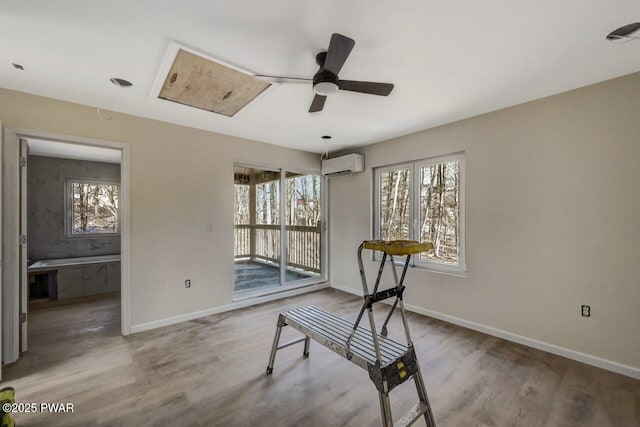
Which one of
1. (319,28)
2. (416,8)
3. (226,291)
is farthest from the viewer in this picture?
(226,291)

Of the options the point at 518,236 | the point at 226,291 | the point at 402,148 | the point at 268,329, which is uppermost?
the point at 402,148

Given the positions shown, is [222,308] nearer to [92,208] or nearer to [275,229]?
[275,229]

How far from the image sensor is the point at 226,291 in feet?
12.3

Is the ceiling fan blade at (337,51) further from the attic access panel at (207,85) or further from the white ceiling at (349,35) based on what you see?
the attic access panel at (207,85)

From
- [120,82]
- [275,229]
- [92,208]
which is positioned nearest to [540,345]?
[275,229]

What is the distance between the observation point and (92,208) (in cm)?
503

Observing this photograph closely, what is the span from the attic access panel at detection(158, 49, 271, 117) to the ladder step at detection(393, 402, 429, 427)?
260cm

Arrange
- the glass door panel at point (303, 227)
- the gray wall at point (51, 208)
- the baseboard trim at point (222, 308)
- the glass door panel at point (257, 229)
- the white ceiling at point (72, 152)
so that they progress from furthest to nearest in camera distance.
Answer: the glass door panel at point (303, 227) < the gray wall at point (51, 208) < the glass door panel at point (257, 229) < the white ceiling at point (72, 152) < the baseboard trim at point (222, 308)

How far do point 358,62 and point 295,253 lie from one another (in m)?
3.39

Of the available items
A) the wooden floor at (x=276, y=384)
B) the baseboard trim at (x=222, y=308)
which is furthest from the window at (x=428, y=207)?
the baseboard trim at (x=222, y=308)

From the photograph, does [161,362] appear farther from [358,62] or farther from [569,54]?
[569,54]

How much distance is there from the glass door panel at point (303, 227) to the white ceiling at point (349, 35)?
2.06 metres

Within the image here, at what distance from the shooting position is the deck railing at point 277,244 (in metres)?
4.25

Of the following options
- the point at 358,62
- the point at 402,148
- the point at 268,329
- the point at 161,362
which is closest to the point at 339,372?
the point at 268,329
